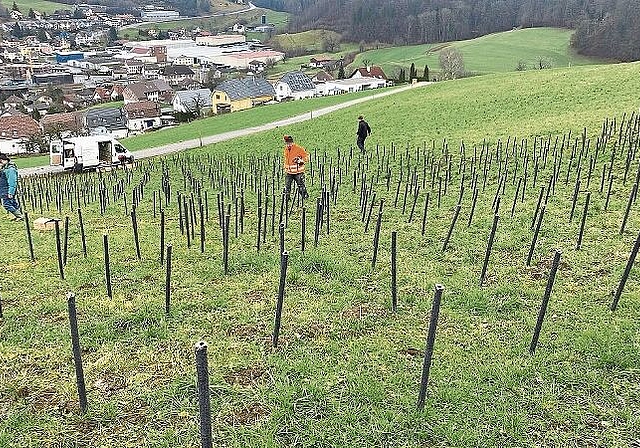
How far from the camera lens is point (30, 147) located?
4591cm

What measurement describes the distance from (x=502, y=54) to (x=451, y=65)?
43.1 ft

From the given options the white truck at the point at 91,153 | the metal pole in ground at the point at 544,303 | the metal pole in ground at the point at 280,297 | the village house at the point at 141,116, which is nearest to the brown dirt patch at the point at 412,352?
the metal pole in ground at the point at 544,303

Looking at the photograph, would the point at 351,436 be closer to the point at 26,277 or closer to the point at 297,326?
the point at 297,326

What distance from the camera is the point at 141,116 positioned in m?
63.9

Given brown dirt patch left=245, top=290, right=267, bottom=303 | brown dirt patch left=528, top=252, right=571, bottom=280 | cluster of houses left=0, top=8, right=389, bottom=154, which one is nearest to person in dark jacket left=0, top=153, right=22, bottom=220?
brown dirt patch left=245, top=290, right=267, bottom=303

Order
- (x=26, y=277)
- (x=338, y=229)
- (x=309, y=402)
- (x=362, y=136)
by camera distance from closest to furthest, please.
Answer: (x=309, y=402) → (x=26, y=277) → (x=338, y=229) → (x=362, y=136)

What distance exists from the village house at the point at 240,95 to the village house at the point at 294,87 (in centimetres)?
243

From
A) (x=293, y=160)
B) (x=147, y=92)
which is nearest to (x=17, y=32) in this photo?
(x=147, y=92)

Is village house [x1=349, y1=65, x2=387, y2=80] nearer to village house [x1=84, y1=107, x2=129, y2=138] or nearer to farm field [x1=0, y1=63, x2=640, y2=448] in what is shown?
village house [x1=84, y1=107, x2=129, y2=138]

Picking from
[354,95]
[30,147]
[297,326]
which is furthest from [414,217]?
[30,147]

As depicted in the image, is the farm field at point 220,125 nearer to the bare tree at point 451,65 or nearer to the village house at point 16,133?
the village house at point 16,133

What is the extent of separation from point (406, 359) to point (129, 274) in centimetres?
408

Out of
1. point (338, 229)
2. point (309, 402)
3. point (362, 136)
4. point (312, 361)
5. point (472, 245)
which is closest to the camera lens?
point (309, 402)

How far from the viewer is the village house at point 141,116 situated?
62.2 metres
